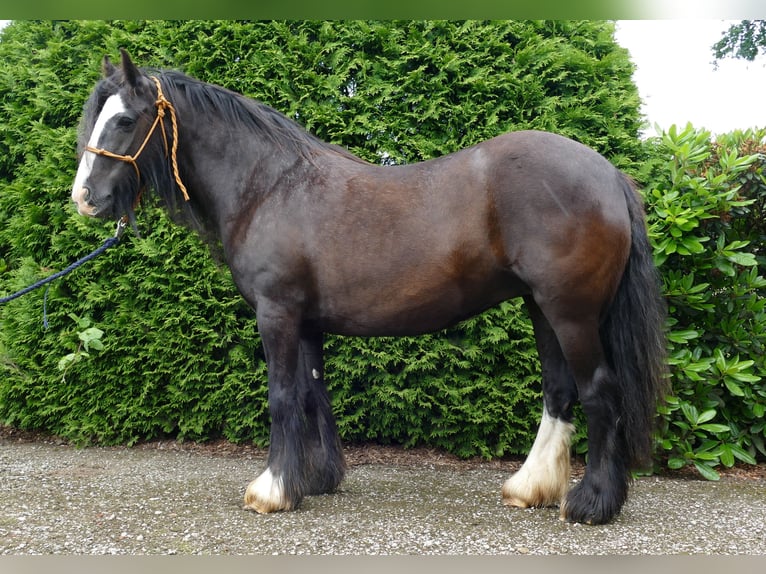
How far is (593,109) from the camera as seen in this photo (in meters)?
4.45

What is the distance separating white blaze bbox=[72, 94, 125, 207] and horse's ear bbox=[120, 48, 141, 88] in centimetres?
11

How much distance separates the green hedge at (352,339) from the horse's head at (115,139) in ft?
3.45

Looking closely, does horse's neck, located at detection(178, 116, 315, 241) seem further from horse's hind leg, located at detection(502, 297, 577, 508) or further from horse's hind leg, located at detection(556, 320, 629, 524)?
horse's hind leg, located at detection(556, 320, 629, 524)

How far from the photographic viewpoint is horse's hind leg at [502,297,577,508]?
11.1 ft

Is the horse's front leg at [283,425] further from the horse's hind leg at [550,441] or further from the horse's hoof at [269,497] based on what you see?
the horse's hind leg at [550,441]

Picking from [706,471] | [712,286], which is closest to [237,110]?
[712,286]

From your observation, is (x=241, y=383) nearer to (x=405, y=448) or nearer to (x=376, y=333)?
(x=405, y=448)

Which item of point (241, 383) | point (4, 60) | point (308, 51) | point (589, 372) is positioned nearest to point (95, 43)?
point (4, 60)

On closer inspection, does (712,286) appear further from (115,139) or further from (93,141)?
(93,141)

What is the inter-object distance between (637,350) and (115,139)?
299 cm

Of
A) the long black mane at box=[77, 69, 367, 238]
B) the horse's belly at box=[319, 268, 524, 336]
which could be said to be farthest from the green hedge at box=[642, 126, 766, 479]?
the long black mane at box=[77, 69, 367, 238]

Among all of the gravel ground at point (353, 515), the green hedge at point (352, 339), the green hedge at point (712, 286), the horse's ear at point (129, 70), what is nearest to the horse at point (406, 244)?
the horse's ear at point (129, 70)

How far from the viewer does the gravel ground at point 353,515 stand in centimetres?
279

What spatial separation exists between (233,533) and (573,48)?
4030 millimetres
